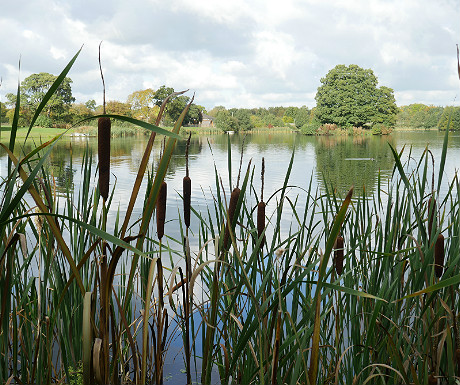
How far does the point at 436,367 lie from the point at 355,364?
400mm

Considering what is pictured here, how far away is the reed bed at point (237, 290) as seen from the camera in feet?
2.28

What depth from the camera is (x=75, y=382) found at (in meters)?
1.58

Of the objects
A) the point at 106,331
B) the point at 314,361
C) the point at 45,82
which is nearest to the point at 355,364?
the point at 314,361

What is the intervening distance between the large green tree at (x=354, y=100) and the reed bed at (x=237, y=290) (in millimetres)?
40740

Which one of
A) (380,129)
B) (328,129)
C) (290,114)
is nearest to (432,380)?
(380,129)

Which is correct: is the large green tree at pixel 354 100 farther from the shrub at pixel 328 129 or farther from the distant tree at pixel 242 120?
the distant tree at pixel 242 120

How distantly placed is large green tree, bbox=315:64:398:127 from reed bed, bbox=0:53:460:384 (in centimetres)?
4074

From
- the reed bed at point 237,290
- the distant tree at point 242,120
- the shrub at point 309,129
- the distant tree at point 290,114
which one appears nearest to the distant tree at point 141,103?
the distant tree at point 242,120

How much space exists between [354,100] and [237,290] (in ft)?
139

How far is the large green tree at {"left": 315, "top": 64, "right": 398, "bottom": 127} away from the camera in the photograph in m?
40.4

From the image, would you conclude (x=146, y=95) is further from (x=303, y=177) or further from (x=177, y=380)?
(x=177, y=380)

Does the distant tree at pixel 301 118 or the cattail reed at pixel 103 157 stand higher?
the distant tree at pixel 301 118

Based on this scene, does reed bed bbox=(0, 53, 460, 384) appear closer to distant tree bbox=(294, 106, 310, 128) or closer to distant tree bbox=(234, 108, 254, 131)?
distant tree bbox=(234, 108, 254, 131)

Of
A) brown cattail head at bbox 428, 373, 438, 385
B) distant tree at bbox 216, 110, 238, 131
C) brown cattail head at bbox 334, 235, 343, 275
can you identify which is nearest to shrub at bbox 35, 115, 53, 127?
distant tree at bbox 216, 110, 238, 131
